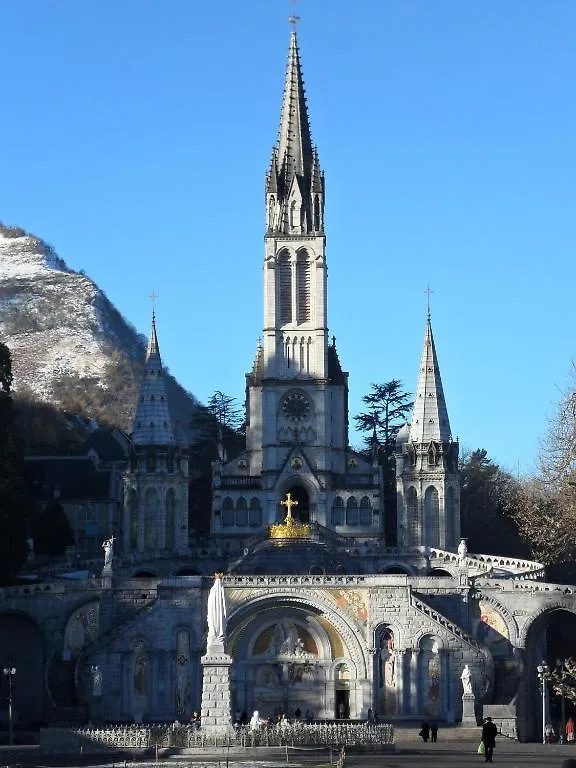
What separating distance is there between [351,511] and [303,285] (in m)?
13.8

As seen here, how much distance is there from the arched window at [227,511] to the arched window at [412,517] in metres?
10.5

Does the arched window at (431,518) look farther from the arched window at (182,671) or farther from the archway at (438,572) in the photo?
the arched window at (182,671)

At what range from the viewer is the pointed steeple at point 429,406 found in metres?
126

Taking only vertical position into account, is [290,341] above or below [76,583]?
above

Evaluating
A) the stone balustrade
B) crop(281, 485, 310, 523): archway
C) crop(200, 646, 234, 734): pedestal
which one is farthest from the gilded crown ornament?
the stone balustrade

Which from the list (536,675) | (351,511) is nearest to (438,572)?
(351,511)

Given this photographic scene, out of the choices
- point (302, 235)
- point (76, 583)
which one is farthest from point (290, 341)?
point (76, 583)

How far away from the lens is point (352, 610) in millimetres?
101750

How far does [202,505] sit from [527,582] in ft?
123

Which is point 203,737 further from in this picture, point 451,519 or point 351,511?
point 351,511

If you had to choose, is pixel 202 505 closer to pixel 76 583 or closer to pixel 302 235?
pixel 302 235

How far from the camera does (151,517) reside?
126 m

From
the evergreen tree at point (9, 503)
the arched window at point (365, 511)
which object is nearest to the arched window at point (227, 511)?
the arched window at point (365, 511)

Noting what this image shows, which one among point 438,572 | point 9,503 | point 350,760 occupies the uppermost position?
point 9,503
